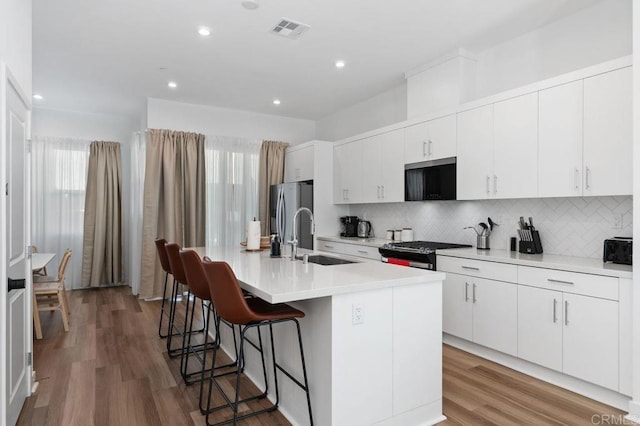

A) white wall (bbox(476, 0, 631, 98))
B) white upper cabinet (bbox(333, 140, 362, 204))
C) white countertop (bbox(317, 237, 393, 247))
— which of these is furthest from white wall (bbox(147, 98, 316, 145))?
white wall (bbox(476, 0, 631, 98))

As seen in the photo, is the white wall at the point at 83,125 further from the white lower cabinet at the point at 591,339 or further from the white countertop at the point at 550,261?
the white lower cabinet at the point at 591,339

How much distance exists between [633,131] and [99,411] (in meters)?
3.76

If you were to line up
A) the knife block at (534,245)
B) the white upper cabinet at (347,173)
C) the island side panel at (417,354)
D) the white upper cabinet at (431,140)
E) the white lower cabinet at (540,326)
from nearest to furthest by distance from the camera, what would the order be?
the island side panel at (417,354), the white lower cabinet at (540,326), the knife block at (534,245), the white upper cabinet at (431,140), the white upper cabinet at (347,173)

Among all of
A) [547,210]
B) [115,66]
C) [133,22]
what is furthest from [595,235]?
[115,66]

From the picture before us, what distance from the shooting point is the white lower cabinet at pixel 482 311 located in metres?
3.10

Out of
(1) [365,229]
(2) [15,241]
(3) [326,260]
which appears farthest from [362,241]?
(2) [15,241]

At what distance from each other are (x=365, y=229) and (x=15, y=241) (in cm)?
409

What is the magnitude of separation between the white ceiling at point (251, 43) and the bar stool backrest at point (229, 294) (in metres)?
A: 2.19

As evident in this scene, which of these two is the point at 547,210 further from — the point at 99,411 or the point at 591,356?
the point at 99,411

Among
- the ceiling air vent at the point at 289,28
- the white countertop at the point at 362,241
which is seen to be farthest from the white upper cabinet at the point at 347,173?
the ceiling air vent at the point at 289,28

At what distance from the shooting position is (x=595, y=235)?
309 centimetres

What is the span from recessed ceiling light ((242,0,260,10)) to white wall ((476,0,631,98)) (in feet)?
7.76
